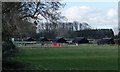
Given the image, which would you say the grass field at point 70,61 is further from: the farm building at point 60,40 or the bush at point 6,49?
the farm building at point 60,40

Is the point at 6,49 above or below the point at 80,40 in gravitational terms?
above

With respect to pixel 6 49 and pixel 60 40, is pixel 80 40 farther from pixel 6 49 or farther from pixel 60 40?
pixel 6 49

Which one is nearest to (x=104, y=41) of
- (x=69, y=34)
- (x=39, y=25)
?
(x=69, y=34)

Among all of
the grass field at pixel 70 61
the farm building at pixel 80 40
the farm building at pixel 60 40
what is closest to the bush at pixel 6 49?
Answer: the grass field at pixel 70 61

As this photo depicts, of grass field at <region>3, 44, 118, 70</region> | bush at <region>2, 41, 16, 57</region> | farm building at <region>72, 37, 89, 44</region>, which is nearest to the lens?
grass field at <region>3, 44, 118, 70</region>

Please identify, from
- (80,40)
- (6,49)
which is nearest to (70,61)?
(6,49)

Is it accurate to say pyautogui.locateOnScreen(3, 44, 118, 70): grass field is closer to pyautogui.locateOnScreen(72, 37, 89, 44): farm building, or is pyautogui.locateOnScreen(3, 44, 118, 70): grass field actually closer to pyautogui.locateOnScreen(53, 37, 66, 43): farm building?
pyautogui.locateOnScreen(72, 37, 89, 44): farm building

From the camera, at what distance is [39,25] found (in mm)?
27734

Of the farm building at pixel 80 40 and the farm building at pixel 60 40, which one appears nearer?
the farm building at pixel 80 40

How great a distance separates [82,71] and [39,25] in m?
6.08

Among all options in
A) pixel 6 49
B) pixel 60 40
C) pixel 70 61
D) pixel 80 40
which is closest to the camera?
pixel 70 61

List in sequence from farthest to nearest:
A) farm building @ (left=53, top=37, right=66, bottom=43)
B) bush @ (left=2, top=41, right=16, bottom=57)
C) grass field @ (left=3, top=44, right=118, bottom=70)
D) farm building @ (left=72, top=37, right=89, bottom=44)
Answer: farm building @ (left=53, top=37, right=66, bottom=43) → farm building @ (left=72, top=37, right=89, bottom=44) → bush @ (left=2, top=41, right=16, bottom=57) → grass field @ (left=3, top=44, right=118, bottom=70)

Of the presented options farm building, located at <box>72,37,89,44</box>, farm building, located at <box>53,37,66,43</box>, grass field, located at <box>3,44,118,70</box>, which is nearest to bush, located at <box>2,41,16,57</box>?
grass field, located at <box>3,44,118,70</box>

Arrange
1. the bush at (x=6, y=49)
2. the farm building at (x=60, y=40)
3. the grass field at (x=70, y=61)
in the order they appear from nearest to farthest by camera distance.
A: the grass field at (x=70, y=61) → the bush at (x=6, y=49) → the farm building at (x=60, y=40)
